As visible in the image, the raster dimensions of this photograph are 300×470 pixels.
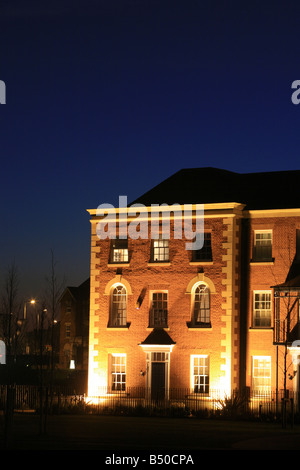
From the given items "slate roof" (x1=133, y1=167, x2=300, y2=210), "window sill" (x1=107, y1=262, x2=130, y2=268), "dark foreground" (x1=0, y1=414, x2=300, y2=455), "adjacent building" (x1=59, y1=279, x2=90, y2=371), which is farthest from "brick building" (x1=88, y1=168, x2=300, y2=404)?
"adjacent building" (x1=59, y1=279, x2=90, y2=371)

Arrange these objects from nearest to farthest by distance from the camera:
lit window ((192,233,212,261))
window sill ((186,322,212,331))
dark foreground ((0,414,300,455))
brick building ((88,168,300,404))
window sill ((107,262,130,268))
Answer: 1. dark foreground ((0,414,300,455))
2. brick building ((88,168,300,404))
3. window sill ((186,322,212,331))
4. lit window ((192,233,212,261))
5. window sill ((107,262,130,268))

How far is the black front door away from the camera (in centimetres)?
4269

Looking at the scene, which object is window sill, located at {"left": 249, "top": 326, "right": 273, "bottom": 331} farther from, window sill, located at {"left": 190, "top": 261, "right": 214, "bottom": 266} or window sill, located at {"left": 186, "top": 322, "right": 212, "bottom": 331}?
window sill, located at {"left": 190, "top": 261, "right": 214, "bottom": 266}

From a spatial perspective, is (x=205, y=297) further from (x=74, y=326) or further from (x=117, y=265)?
(x=74, y=326)

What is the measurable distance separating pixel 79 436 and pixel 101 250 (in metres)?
17.7

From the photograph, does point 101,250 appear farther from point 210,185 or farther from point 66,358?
point 66,358

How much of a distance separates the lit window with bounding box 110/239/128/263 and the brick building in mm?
54

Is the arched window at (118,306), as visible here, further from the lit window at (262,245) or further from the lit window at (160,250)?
the lit window at (262,245)

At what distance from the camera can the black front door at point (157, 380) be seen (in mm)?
42688

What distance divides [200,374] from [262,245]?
7312mm

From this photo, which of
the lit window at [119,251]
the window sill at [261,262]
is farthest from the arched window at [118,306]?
the window sill at [261,262]

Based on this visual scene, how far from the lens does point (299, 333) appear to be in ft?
132

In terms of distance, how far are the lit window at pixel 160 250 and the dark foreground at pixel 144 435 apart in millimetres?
8957
